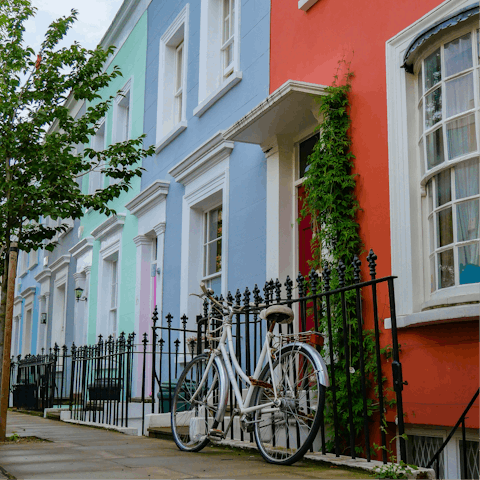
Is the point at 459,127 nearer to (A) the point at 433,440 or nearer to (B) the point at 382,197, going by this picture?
(B) the point at 382,197

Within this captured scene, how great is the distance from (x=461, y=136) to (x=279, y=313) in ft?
6.34

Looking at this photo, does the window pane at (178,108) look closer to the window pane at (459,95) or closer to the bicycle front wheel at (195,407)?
the bicycle front wheel at (195,407)

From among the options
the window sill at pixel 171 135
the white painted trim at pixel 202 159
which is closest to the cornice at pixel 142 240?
the window sill at pixel 171 135

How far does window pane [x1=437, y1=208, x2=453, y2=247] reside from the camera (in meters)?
5.02

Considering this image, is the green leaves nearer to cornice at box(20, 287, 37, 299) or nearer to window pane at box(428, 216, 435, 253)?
window pane at box(428, 216, 435, 253)

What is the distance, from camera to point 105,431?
8.12m

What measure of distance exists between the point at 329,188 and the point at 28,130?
365cm

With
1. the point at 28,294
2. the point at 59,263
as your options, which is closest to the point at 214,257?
the point at 59,263

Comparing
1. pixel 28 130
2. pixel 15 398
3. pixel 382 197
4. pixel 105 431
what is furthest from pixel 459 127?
pixel 15 398

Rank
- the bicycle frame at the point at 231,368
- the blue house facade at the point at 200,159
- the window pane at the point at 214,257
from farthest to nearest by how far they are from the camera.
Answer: the window pane at the point at 214,257 < the blue house facade at the point at 200,159 < the bicycle frame at the point at 231,368

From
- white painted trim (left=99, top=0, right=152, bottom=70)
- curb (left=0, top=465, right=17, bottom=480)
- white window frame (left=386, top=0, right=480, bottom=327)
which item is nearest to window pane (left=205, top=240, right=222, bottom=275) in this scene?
white window frame (left=386, top=0, right=480, bottom=327)

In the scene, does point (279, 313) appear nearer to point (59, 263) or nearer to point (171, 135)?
point (171, 135)

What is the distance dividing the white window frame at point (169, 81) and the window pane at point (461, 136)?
6.29 meters

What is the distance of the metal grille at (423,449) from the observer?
16.5ft
